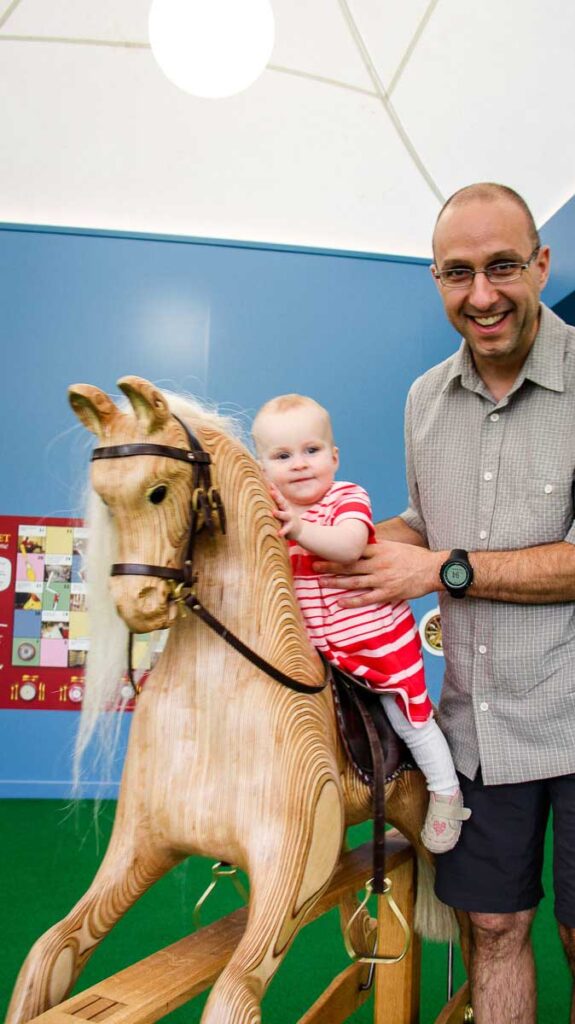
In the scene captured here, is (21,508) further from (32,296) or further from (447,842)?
(447,842)

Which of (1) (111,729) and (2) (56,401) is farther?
(2) (56,401)

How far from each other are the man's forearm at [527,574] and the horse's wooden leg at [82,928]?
68cm

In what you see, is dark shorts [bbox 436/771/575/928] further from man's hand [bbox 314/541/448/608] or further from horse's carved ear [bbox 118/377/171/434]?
horse's carved ear [bbox 118/377/171/434]

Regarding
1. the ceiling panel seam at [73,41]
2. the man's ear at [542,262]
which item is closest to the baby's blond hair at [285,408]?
the man's ear at [542,262]

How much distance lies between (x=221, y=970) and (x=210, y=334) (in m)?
3.49

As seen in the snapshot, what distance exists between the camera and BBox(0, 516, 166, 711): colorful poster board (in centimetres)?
411

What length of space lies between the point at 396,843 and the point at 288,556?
0.81 meters

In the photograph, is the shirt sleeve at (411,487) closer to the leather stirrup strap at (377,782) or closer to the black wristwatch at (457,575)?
the black wristwatch at (457,575)

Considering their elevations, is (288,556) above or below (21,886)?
above

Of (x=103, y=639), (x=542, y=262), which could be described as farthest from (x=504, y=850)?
(x=542, y=262)

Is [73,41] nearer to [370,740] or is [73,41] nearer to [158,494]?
[158,494]

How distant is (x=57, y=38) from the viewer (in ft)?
13.4

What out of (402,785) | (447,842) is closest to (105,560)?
(402,785)

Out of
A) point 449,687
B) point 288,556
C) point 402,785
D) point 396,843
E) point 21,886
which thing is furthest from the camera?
point 21,886
